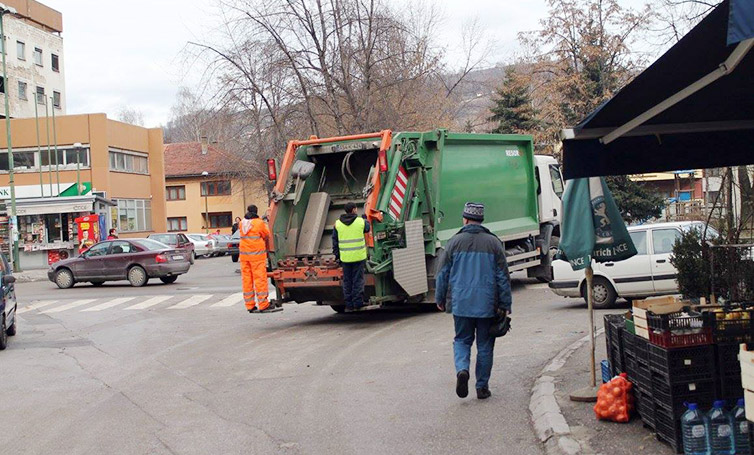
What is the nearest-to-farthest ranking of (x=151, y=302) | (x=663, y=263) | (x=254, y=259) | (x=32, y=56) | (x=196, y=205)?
(x=254, y=259)
(x=663, y=263)
(x=151, y=302)
(x=32, y=56)
(x=196, y=205)

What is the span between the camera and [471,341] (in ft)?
25.7

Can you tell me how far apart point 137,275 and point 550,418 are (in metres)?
20.8

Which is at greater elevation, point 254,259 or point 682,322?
point 254,259

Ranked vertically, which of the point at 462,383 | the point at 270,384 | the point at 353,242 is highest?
the point at 353,242

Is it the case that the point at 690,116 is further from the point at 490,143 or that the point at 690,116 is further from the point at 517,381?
the point at 490,143

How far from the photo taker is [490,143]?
16781 mm

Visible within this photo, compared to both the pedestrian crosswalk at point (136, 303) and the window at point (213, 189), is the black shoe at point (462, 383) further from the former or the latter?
the window at point (213, 189)

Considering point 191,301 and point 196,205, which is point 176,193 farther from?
point 191,301

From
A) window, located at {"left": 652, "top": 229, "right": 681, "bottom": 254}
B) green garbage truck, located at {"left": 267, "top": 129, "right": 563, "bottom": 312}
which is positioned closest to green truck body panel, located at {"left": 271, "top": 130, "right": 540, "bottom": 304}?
green garbage truck, located at {"left": 267, "top": 129, "right": 563, "bottom": 312}

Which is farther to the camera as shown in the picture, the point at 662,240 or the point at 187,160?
the point at 187,160

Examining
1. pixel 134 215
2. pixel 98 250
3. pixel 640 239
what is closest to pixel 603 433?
pixel 640 239

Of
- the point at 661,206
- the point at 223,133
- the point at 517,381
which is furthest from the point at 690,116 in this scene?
the point at 661,206

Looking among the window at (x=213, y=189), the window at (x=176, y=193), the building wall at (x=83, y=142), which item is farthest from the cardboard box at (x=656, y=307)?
the window at (x=176, y=193)

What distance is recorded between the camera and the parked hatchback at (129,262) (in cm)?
2569
